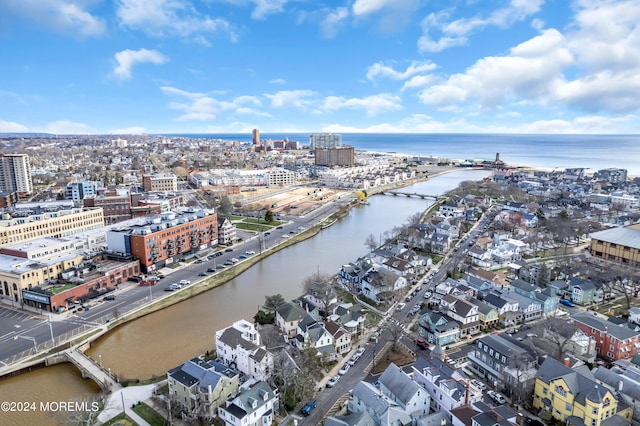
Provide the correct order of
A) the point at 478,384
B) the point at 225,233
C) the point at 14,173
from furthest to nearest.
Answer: the point at 14,173 → the point at 225,233 → the point at 478,384

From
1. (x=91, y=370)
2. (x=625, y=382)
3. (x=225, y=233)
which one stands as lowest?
(x=91, y=370)

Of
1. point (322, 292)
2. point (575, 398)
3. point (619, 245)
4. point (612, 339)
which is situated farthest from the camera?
point (619, 245)

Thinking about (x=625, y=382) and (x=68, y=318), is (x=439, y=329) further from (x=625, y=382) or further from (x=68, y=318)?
(x=68, y=318)

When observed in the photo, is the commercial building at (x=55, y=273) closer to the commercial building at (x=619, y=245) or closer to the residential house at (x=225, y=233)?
the residential house at (x=225, y=233)

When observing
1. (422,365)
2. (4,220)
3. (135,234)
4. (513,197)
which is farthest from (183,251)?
(513,197)

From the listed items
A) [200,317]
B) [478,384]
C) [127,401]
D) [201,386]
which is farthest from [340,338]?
[200,317]

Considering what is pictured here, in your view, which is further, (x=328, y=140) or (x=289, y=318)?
(x=328, y=140)

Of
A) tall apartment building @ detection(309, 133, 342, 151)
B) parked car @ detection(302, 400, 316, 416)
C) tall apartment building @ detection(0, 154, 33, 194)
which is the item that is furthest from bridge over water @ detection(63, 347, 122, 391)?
tall apartment building @ detection(309, 133, 342, 151)
